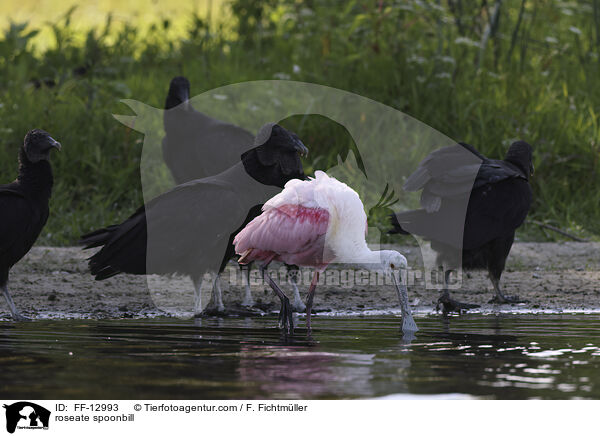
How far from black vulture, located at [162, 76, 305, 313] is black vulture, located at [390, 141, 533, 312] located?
42.1 inches

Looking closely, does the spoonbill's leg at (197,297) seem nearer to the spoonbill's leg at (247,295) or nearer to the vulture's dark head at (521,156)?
the spoonbill's leg at (247,295)

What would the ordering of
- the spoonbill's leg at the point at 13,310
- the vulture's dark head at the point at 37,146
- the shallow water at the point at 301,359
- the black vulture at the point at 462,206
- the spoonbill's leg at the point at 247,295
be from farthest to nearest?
1. the spoonbill's leg at the point at 247,295
2. the black vulture at the point at 462,206
3. the vulture's dark head at the point at 37,146
4. the spoonbill's leg at the point at 13,310
5. the shallow water at the point at 301,359

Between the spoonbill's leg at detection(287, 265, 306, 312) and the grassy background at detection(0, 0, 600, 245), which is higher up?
the grassy background at detection(0, 0, 600, 245)

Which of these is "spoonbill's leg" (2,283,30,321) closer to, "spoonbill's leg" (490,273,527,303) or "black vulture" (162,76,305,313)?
"black vulture" (162,76,305,313)

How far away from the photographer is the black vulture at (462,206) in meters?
6.40

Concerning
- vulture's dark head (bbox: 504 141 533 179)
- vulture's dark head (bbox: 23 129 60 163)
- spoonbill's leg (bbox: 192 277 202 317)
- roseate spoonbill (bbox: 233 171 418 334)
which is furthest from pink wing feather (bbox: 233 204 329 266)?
vulture's dark head (bbox: 504 141 533 179)

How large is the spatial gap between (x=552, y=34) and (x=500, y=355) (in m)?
8.01

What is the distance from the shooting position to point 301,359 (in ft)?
15.4

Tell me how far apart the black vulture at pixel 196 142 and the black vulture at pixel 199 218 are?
825 millimetres

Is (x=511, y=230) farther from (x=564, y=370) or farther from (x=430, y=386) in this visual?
(x=430, y=386)

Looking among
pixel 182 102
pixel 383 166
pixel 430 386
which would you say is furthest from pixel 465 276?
pixel 430 386

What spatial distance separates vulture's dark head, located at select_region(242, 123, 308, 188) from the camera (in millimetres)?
6254
